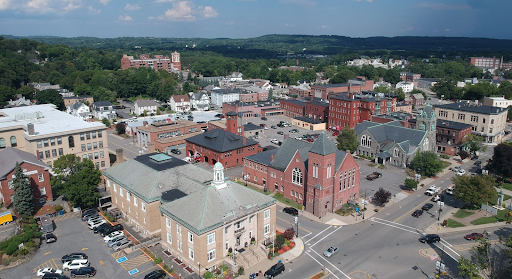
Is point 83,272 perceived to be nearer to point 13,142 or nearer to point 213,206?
point 213,206

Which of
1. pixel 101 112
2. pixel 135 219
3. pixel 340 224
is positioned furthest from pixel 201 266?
pixel 101 112

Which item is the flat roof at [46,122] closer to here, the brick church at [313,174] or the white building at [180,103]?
the brick church at [313,174]

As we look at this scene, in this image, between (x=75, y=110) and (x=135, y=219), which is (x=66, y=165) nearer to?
(x=135, y=219)

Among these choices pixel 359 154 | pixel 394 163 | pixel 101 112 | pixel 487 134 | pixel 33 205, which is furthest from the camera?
pixel 101 112

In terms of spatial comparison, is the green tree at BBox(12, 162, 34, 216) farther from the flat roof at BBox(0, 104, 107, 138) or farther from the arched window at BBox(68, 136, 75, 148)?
the arched window at BBox(68, 136, 75, 148)

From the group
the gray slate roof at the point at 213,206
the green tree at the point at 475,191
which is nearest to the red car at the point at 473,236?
the green tree at the point at 475,191

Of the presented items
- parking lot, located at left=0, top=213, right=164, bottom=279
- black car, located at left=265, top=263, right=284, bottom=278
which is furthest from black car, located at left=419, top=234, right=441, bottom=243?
parking lot, located at left=0, top=213, right=164, bottom=279
